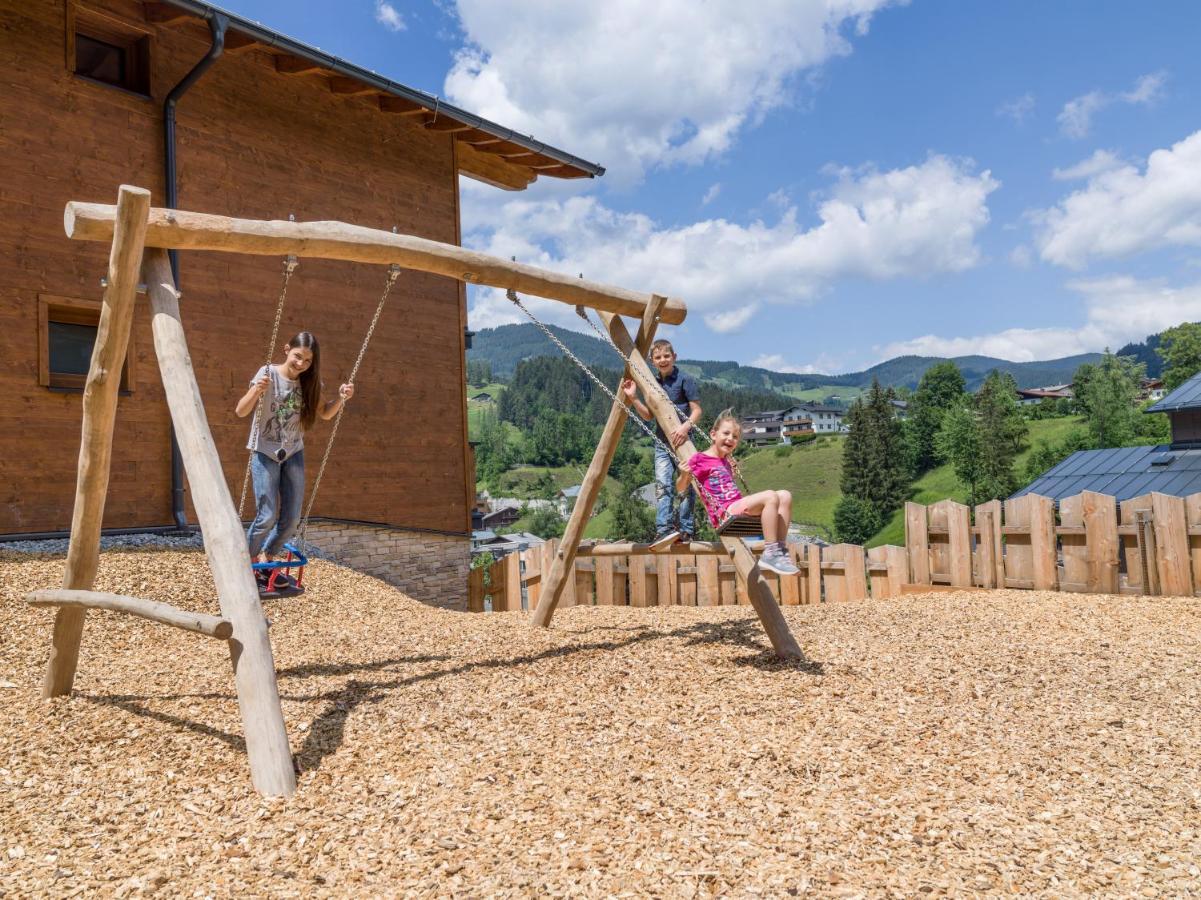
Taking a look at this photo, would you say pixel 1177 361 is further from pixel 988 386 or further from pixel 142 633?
pixel 142 633

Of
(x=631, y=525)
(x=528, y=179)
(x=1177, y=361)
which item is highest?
(x=1177, y=361)

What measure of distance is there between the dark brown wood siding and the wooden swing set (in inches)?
220

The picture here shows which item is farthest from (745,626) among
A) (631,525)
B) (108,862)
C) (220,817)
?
(631,525)

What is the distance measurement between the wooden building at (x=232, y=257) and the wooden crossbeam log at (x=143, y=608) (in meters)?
5.58

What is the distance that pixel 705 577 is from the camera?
9.55 metres

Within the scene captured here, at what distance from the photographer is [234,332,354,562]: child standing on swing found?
17.8 feet

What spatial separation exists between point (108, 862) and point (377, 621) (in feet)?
15.4

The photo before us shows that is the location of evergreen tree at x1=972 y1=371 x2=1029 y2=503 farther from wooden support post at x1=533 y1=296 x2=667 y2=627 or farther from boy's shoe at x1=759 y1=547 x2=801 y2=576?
boy's shoe at x1=759 y1=547 x2=801 y2=576

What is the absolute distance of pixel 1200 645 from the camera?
591 centimetres

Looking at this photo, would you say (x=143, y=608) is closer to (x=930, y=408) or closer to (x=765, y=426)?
(x=930, y=408)

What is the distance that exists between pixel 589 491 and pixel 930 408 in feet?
349

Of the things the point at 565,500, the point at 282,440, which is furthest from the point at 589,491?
the point at 565,500

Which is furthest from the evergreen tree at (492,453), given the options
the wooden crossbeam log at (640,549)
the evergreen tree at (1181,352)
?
the wooden crossbeam log at (640,549)

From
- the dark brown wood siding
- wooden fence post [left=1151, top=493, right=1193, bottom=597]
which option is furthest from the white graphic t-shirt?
wooden fence post [left=1151, top=493, right=1193, bottom=597]
